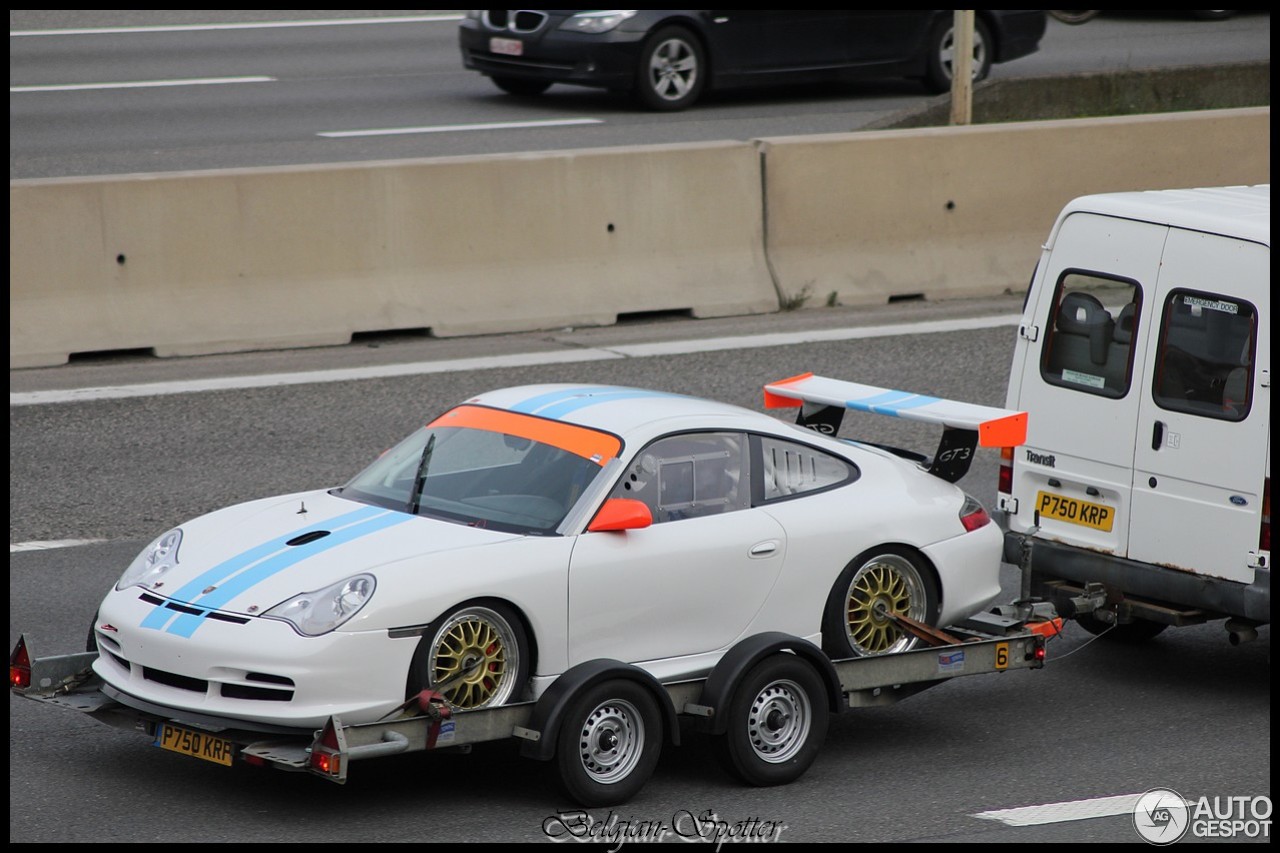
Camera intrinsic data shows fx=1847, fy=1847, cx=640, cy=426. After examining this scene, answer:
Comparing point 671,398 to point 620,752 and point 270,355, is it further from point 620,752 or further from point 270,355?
point 270,355

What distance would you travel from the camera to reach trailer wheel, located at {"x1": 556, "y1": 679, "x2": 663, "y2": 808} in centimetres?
646

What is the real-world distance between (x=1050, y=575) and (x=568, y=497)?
2.69 metres

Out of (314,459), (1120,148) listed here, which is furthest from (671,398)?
(1120,148)

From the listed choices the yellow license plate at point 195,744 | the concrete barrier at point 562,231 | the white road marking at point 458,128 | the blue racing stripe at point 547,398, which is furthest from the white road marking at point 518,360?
the white road marking at point 458,128

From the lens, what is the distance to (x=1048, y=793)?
7.02 m

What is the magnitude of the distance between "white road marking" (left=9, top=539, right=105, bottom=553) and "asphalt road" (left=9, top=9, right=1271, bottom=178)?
8733 mm

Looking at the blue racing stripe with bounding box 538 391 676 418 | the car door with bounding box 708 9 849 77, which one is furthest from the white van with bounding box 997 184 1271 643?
the car door with bounding box 708 9 849 77

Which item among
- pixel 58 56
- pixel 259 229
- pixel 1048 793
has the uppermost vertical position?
pixel 58 56

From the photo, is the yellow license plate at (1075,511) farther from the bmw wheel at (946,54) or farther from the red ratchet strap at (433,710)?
the bmw wheel at (946,54)

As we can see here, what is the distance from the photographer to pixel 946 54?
Result: 75.0 ft

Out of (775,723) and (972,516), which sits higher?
(972,516)

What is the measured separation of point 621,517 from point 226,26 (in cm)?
2192

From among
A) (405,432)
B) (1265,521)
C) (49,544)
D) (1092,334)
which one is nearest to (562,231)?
(405,432)

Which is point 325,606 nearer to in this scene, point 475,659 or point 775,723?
point 475,659
